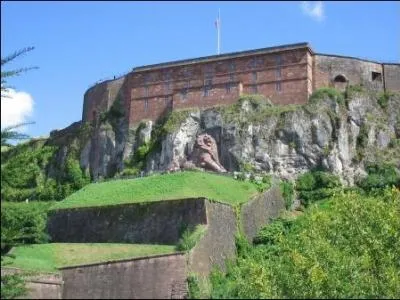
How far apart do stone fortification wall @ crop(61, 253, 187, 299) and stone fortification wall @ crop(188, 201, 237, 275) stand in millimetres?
1291

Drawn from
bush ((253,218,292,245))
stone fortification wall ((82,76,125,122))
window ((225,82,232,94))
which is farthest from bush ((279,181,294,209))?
stone fortification wall ((82,76,125,122))

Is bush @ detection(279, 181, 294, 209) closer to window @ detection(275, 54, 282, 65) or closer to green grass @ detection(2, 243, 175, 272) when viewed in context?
window @ detection(275, 54, 282, 65)

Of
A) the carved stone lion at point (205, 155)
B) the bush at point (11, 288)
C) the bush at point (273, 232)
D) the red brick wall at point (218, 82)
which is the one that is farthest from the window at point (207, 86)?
the bush at point (11, 288)

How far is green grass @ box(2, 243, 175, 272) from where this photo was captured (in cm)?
2478

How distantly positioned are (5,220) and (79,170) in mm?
41542

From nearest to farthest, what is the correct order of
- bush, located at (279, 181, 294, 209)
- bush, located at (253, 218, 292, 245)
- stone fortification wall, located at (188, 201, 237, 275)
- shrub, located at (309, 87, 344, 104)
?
stone fortification wall, located at (188, 201, 237, 275)
bush, located at (253, 218, 292, 245)
bush, located at (279, 181, 294, 209)
shrub, located at (309, 87, 344, 104)

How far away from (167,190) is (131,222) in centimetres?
317

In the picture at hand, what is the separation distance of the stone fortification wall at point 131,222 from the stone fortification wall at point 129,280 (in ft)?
14.6

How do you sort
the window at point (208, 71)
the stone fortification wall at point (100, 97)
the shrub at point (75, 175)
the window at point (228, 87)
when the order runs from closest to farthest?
the window at point (228, 87) < the window at point (208, 71) < the shrub at point (75, 175) < the stone fortification wall at point (100, 97)

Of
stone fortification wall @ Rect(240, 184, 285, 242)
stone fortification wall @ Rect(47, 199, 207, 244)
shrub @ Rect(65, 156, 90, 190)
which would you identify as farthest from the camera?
shrub @ Rect(65, 156, 90, 190)

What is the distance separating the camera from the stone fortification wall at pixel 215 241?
1083 inches

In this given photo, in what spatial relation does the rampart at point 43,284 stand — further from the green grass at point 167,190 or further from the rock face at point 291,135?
the rock face at point 291,135

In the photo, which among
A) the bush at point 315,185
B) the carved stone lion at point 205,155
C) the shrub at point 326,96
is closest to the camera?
the carved stone lion at point 205,155

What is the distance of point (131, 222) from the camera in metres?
32.2
